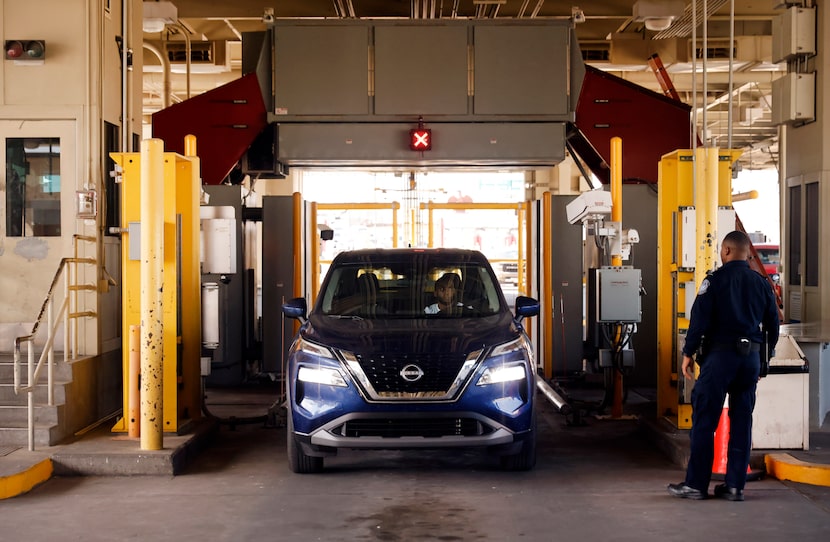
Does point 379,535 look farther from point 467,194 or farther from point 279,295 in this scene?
point 467,194

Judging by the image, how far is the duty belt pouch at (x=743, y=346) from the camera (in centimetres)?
627

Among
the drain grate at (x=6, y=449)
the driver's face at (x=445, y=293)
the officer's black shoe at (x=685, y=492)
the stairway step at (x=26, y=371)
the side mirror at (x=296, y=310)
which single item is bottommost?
the officer's black shoe at (x=685, y=492)

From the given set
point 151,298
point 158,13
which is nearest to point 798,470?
point 151,298

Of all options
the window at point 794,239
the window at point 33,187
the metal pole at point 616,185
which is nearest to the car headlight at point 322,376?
the window at point 33,187

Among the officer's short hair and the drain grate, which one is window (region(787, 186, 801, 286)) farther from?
the drain grate

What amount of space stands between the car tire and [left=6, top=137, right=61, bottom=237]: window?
486 cm

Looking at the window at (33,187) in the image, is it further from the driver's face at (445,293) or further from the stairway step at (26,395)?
the driver's face at (445,293)

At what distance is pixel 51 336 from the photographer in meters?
7.80

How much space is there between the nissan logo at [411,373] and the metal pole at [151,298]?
2.11 m

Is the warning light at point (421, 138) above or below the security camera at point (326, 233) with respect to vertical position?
above

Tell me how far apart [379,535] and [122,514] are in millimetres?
1796

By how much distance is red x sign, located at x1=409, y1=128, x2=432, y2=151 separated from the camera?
38.7 ft

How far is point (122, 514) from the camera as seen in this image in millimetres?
6312

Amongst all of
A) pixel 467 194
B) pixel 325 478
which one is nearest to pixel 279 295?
pixel 325 478
